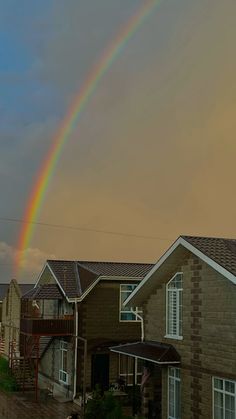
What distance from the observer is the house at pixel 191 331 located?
48.1 ft

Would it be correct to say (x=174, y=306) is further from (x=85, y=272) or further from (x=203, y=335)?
(x=85, y=272)

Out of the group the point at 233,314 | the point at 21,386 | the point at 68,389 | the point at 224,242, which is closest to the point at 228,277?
the point at 233,314

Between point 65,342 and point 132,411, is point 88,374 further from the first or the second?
point 132,411

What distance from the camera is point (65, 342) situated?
89.0ft

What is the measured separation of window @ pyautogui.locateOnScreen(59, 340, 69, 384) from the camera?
26.8 m

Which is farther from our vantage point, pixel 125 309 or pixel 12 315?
pixel 12 315

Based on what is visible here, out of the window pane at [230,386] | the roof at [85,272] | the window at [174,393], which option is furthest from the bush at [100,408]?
the roof at [85,272]

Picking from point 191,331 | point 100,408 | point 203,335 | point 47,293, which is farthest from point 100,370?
point 203,335

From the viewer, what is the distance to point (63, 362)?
89.4 ft

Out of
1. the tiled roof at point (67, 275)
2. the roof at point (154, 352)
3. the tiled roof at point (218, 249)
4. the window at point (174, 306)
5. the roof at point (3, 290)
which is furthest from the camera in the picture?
the roof at point (3, 290)

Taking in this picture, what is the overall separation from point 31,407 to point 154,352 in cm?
880

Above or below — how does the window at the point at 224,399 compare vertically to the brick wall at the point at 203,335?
below

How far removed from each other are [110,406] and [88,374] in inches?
333

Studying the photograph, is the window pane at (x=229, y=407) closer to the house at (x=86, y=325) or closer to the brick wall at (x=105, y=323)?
the house at (x=86, y=325)
